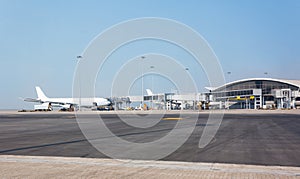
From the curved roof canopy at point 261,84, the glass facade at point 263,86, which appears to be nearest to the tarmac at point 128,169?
the curved roof canopy at point 261,84

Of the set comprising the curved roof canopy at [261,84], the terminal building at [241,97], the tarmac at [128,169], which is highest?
the curved roof canopy at [261,84]

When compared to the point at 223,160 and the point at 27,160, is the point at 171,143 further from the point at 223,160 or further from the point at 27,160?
the point at 27,160

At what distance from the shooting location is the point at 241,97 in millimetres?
106688

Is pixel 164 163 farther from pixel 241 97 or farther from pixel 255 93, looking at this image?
pixel 241 97

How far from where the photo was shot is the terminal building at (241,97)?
94.0 meters

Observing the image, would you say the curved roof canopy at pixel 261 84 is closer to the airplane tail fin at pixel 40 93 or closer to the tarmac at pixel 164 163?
the airplane tail fin at pixel 40 93

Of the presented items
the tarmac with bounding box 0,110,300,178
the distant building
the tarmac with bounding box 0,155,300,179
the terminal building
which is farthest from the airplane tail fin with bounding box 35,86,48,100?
the tarmac with bounding box 0,155,300,179

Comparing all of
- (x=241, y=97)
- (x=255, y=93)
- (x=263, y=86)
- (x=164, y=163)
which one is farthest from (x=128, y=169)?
(x=263, y=86)

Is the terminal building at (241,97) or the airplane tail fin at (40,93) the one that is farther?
the airplane tail fin at (40,93)

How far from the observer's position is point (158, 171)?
891 cm

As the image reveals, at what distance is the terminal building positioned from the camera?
94.0 m

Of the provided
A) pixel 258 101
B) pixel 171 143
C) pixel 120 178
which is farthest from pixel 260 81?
pixel 120 178

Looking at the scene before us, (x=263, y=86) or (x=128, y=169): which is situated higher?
(x=263, y=86)

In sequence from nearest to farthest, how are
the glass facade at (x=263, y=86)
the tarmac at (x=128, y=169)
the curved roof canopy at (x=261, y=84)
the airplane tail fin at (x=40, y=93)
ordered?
the tarmac at (x=128, y=169)
the curved roof canopy at (x=261, y=84)
the glass facade at (x=263, y=86)
the airplane tail fin at (x=40, y=93)
